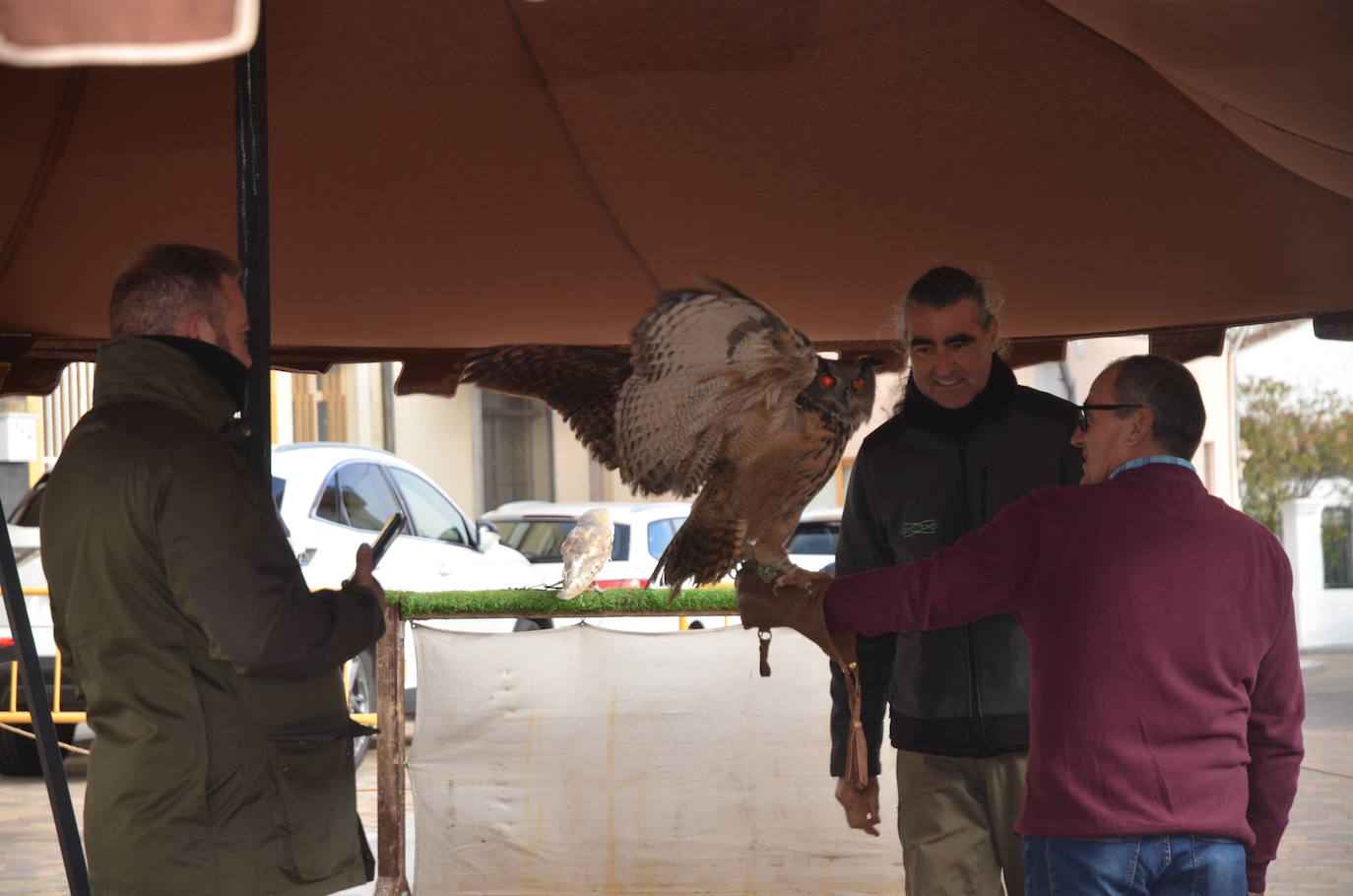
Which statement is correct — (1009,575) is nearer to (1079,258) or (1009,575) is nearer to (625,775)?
(1079,258)

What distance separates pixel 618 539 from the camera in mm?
10289

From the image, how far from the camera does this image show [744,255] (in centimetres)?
376

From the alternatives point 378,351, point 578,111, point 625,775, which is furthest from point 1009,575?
point 625,775

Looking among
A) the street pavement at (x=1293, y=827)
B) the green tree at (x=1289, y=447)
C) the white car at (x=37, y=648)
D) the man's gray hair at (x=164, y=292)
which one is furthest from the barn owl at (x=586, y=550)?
the green tree at (x=1289, y=447)

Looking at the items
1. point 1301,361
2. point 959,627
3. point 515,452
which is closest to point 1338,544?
point 1301,361

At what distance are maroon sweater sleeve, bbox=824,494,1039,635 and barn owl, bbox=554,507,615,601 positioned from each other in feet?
19.2

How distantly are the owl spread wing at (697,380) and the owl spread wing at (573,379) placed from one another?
12 cm

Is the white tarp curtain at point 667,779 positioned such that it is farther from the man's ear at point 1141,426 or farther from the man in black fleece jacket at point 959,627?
the man's ear at point 1141,426

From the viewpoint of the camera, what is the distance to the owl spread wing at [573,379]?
2.60 metres

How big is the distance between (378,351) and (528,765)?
152 cm

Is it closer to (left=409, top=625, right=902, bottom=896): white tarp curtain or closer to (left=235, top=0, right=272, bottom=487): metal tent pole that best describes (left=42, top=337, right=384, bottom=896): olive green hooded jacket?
(left=235, top=0, right=272, bottom=487): metal tent pole

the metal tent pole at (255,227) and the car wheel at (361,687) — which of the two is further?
the car wheel at (361,687)

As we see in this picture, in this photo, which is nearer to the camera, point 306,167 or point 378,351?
point 306,167

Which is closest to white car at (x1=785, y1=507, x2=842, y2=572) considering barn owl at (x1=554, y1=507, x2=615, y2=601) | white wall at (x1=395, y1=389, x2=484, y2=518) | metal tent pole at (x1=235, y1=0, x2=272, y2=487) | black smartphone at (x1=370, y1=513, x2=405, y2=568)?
barn owl at (x1=554, y1=507, x2=615, y2=601)
